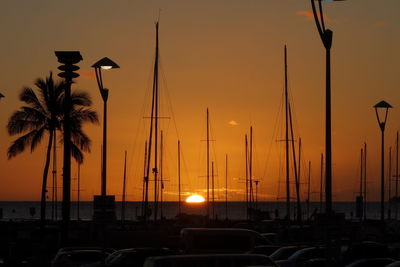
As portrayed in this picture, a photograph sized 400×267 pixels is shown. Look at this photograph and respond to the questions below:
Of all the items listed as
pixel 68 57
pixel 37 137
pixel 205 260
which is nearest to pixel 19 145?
pixel 37 137

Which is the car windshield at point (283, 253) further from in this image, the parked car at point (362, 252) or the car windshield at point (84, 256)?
the car windshield at point (84, 256)

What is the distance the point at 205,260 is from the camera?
74.3 ft

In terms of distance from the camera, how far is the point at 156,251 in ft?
98.1

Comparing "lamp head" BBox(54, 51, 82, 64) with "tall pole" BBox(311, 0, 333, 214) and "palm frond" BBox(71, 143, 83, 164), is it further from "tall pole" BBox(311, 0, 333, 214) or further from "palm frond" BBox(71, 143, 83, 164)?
"palm frond" BBox(71, 143, 83, 164)

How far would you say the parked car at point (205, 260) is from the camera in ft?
71.9

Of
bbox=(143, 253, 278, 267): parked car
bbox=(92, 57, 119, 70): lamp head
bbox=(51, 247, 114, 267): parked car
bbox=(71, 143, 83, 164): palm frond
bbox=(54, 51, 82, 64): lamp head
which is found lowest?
bbox=(51, 247, 114, 267): parked car

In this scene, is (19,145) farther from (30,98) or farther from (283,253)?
(283,253)

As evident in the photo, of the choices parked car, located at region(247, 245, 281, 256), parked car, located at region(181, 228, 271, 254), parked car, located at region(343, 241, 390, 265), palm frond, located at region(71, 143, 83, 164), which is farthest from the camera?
palm frond, located at region(71, 143, 83, 164)

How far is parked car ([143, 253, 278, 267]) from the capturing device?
21.9 m

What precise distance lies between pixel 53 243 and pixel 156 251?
1453 centimetres

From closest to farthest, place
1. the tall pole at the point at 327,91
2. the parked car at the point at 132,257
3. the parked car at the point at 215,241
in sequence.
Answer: the tall pole at the point at 327,91
the parked car at the point at 132,257
the parked car at the point at 215,241

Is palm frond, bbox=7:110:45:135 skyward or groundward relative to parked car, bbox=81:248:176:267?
skyward

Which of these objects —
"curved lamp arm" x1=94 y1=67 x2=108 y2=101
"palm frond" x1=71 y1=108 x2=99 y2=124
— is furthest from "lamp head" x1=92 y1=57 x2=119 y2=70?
"palm frond" x1=71 y1=108 x2=99 y2=124

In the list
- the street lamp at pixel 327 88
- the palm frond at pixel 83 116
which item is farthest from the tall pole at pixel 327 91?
the palm frond at pixel 83 116
